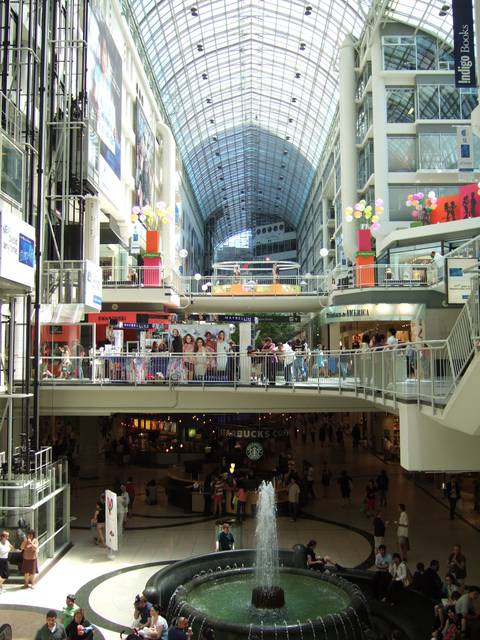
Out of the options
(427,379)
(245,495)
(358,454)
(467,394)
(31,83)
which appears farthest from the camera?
(358,454)

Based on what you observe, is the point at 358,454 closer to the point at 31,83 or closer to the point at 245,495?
the point at 245,495

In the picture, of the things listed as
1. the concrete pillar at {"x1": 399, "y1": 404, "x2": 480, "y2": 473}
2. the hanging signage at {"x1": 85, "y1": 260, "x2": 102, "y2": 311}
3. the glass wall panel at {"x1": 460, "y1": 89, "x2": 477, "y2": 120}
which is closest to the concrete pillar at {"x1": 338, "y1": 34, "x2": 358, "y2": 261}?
the glass wall panel at {"x1": 460, "y1": 89, "x2": 477, "y2": 120}

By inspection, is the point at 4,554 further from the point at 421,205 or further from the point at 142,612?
the point at 421,205

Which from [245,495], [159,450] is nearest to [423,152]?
[159,450]

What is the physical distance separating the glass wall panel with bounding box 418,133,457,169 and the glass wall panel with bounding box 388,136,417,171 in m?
0.54

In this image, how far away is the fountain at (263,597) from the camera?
38.3 feet

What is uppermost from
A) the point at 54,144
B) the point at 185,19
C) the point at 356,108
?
the point at 185,19

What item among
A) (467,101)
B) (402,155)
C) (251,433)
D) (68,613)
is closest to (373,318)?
(251,433)

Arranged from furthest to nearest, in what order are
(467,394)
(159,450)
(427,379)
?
1. (159,450)
2. (427,379)
3. (467,394)

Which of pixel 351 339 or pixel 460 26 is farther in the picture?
pixel 351 339

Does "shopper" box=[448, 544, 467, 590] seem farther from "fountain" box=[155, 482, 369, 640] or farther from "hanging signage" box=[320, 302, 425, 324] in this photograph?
"hanging signage" box=[320, 302, 425, 324]

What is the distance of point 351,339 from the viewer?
37469 mm

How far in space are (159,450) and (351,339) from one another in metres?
12.2

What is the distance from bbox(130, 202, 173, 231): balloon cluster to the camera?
3578cm
